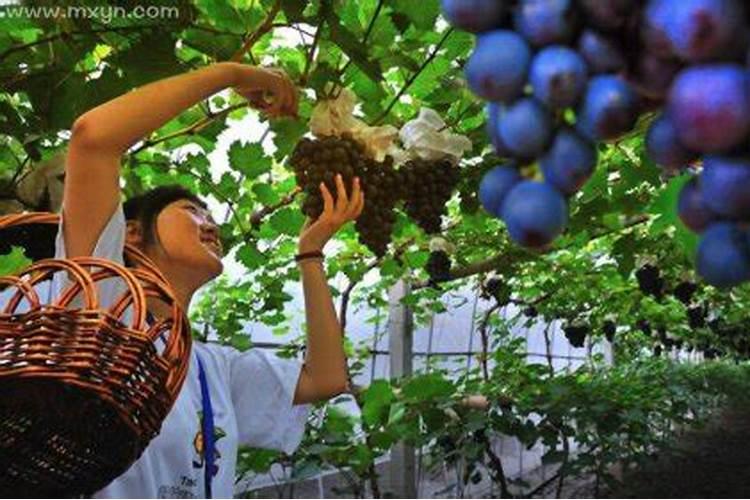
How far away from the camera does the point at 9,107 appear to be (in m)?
2.13

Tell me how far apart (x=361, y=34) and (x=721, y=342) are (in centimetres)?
1815

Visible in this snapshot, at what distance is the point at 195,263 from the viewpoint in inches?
70.6

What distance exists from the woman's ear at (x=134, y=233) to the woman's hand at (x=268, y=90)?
17.6 inches

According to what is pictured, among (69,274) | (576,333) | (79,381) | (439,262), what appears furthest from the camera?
(576,333)

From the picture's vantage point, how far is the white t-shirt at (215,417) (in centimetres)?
152

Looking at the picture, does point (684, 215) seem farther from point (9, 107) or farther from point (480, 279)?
point (480, 279)

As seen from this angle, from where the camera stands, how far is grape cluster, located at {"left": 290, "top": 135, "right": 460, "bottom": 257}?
69.9 inches

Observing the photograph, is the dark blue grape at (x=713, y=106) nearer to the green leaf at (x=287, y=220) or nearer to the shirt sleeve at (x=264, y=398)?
the shirt sleeve at (x=264, y=398)

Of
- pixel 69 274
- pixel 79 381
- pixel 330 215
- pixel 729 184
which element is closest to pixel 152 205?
pixel 330 215

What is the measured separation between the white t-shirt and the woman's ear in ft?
0.87

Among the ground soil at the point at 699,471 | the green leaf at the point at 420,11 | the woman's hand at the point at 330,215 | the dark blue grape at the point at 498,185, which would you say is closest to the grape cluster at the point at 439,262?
the woman's hand at the point at 330,215

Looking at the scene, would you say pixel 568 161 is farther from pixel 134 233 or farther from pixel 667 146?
pixel 134 233

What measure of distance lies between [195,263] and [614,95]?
145 centimetres

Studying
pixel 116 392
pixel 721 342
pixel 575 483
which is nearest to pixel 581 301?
pixel 575 483
